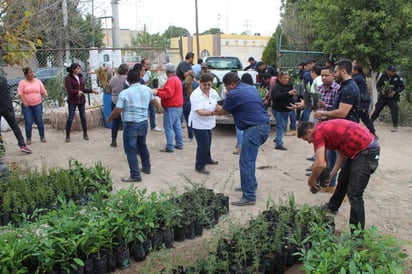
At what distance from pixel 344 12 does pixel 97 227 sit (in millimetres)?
9723

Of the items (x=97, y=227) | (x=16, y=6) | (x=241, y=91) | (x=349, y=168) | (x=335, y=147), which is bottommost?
(x=97, y=227)

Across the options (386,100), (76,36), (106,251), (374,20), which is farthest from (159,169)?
(76,36)

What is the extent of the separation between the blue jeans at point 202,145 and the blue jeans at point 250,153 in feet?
4.46

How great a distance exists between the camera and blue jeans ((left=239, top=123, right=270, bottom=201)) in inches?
200

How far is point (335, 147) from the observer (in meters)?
4.05

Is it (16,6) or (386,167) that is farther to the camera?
(386,167)

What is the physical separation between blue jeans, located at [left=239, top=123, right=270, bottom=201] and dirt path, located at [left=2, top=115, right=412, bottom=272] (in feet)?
0.81

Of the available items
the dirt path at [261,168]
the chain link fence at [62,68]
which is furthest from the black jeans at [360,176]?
the chain link fence at [62,68]

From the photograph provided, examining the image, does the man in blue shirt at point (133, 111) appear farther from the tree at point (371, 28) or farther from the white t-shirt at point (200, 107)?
the tree at point (371, 28)

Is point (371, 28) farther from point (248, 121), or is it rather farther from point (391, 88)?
point (248, 121)

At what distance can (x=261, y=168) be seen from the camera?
6.98 meters

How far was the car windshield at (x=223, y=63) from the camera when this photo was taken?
1452cm

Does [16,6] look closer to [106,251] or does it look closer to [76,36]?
[106,251]

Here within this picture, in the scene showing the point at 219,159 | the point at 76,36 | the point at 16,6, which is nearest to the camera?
the point at 16,6
